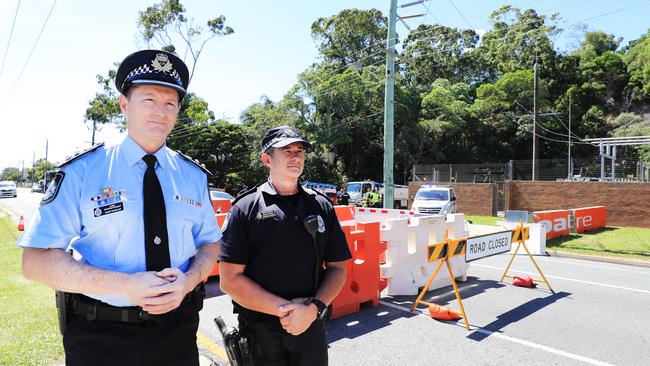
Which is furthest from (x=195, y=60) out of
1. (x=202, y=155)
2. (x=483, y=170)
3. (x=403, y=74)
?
(x=403, y=74)

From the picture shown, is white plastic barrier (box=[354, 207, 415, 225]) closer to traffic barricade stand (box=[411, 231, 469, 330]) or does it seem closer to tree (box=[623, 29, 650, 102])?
traffic barricade stand (box=[411, 231, 469, 330])

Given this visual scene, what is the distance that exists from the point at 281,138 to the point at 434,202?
17.4 meters

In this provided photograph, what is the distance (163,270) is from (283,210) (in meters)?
0.98


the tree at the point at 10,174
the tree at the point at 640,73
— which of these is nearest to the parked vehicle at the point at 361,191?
the tree at the point at 640,73

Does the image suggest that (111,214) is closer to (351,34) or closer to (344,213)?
(344,213)

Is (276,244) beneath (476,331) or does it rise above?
above

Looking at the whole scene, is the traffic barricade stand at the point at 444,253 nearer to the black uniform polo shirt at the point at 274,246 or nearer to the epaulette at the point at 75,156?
the black uniform polo shirt at the point at 274,246

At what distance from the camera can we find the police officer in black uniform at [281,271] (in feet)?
7.89

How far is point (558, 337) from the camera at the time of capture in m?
4.89

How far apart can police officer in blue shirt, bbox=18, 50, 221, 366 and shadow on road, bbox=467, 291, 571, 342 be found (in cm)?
399

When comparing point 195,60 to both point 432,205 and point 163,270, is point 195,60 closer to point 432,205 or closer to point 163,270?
point 432,205

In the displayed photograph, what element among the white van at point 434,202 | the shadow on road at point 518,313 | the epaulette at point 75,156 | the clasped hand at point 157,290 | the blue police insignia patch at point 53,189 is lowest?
the shadow on road at point 518,313

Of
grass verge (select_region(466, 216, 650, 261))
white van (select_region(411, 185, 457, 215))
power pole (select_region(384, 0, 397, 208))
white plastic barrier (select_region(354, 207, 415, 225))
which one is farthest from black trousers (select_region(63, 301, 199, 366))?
white van (select_region(411, 185, 457, 215))

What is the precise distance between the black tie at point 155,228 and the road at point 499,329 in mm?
2609
